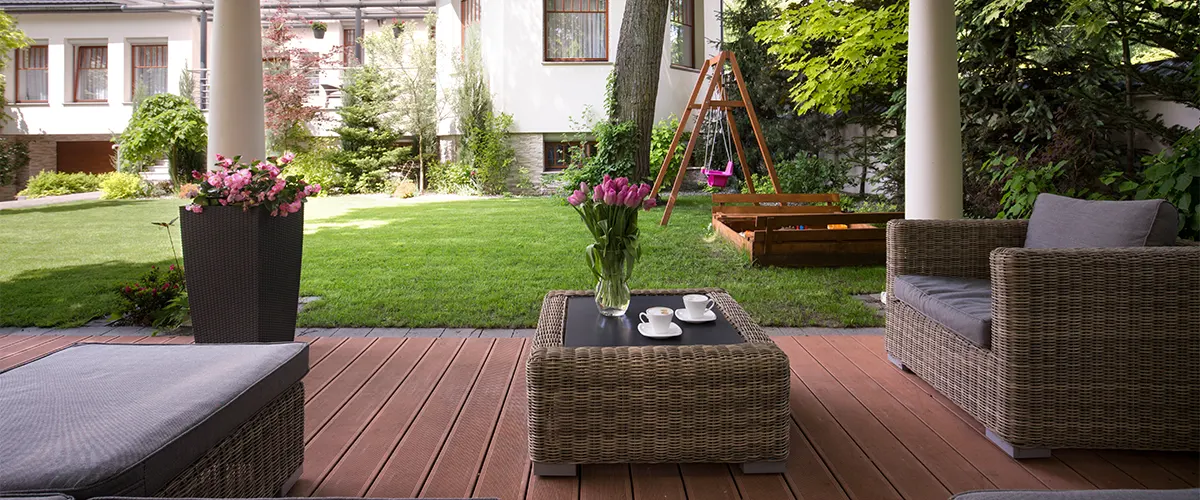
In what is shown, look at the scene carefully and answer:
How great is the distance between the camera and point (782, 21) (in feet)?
28.2

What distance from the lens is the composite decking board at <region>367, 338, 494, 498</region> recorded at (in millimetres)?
2350

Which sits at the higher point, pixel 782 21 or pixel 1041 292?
pixel 782 21

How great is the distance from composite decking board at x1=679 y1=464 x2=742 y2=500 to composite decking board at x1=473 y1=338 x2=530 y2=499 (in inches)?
18.8

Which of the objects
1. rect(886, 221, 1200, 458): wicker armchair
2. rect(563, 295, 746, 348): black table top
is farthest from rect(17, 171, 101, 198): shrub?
rect(886, 221, 1200, 458): wicker armchair

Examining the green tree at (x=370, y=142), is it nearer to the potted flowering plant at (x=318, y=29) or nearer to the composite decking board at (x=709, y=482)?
the potted flowering plant at (x=318, y=29)

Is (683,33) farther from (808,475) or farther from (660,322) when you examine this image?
(808,475)

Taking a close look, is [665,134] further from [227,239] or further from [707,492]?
[707,492]

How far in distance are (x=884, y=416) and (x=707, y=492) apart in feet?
3.25

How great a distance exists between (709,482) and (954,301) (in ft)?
4.06

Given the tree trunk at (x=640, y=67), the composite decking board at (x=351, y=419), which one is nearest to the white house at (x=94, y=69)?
the tree trunk at (x=640, y=67)

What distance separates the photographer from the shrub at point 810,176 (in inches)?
419

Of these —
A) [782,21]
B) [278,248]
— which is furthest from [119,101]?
[278,248]

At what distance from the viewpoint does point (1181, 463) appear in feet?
8.19

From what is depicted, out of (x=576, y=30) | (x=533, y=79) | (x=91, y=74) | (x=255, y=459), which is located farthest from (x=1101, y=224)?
(x=91, y=74)
